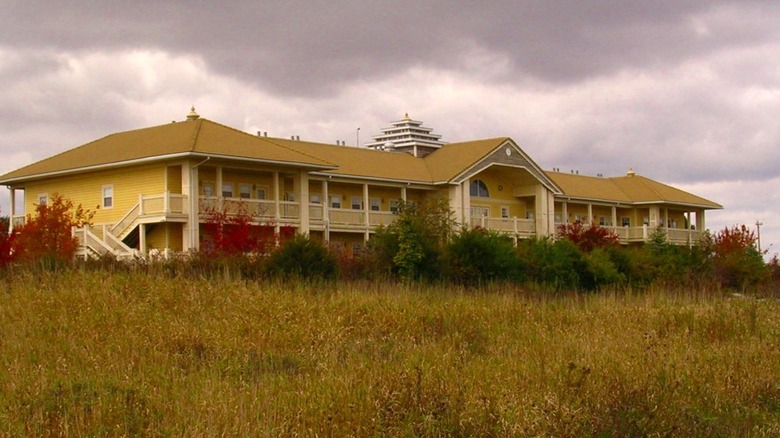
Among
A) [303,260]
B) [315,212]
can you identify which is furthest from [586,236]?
[303,260]

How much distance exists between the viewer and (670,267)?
47375 mm

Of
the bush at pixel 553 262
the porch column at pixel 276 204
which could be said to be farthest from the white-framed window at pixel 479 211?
the porch column at pixel 276 204

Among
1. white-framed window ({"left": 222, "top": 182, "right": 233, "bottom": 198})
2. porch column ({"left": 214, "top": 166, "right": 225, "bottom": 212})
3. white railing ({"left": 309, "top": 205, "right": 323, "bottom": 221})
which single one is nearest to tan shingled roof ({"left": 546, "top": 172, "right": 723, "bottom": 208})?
white railing ({"left": 309, "top": 205, "right": 323, "bottom": 221})

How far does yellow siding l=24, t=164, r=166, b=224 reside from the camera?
146 ft

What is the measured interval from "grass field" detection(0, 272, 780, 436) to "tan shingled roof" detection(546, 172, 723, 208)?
46883 millimetres

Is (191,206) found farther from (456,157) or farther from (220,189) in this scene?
(456,157)

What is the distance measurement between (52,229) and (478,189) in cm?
2804

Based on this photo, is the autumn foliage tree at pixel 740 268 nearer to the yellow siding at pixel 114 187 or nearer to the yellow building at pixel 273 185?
the yellow building at pixel 273 185

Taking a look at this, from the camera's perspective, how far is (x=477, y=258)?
39.0 m

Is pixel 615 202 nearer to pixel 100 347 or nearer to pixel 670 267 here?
pixel 670 267

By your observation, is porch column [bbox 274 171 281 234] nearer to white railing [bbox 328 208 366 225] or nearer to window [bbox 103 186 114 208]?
white railing [bbox 328 208 366 225]

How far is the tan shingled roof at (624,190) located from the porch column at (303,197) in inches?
1009

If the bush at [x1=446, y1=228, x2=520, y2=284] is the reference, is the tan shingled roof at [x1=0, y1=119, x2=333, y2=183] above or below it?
above

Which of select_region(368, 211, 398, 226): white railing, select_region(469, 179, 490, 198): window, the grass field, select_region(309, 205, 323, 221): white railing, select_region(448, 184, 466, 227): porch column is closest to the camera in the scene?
the grass field
